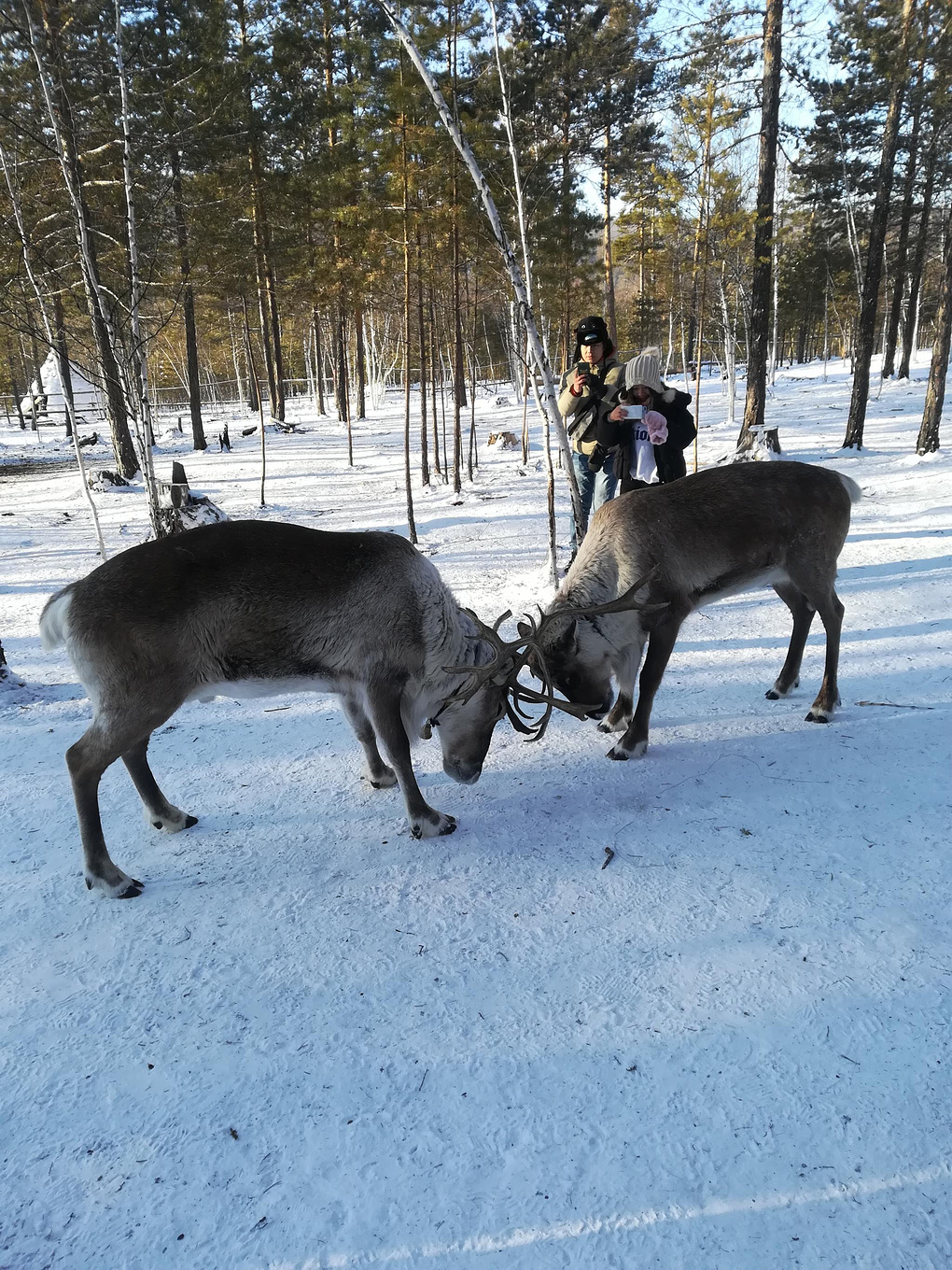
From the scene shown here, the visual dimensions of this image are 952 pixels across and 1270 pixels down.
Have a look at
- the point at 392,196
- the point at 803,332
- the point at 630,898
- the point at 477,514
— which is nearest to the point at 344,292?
the point at 392,196

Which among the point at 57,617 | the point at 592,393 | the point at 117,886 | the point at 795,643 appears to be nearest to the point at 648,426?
the point at 592,393

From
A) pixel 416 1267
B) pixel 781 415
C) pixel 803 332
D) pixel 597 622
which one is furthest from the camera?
pixel 803 332

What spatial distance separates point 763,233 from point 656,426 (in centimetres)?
1171

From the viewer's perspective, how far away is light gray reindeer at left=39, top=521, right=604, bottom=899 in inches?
125

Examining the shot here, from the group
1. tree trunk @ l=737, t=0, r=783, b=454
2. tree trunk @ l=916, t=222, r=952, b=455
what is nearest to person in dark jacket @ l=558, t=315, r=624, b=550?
tree trunk @ l=737, t=0, r=783, b=454

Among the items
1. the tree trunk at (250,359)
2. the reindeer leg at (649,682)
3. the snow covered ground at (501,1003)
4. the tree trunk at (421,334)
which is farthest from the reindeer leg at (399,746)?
the tree trunk at (250,359)

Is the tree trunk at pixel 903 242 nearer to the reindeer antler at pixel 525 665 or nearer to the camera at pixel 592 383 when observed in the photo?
the camera at pixel 592 383

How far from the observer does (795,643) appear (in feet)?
16.0

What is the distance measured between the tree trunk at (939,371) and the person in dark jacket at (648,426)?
11.3 m

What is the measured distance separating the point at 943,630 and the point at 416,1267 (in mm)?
6019

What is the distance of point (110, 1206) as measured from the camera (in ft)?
6.25

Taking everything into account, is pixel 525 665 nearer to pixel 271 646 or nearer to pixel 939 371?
pixel 271 646

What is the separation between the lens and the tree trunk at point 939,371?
1423 cm

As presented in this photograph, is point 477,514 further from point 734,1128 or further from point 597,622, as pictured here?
Result: point 734,1128
